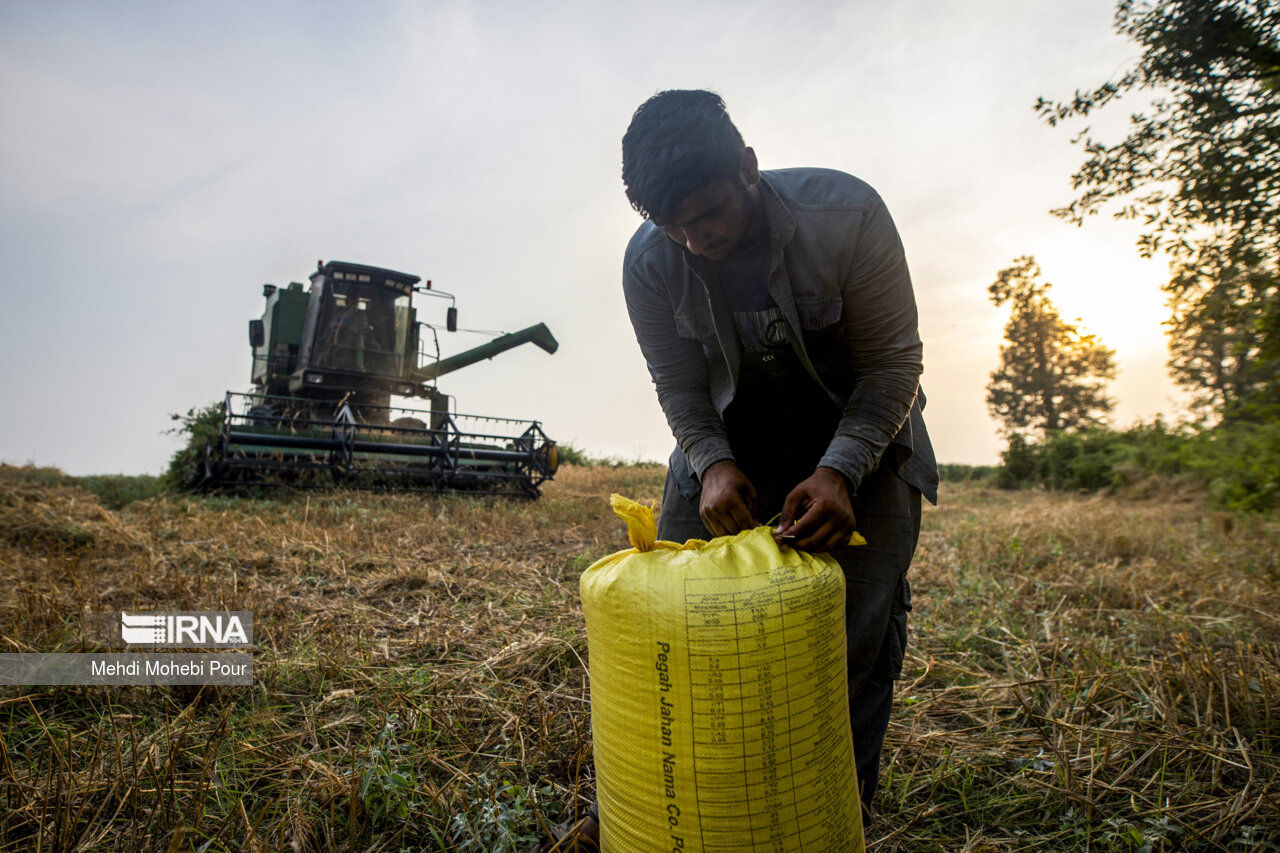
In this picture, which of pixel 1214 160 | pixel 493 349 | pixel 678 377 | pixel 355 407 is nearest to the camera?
pixel 678 377

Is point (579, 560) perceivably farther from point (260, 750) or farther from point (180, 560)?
point (260, 750)

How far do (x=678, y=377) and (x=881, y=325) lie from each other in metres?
0.56

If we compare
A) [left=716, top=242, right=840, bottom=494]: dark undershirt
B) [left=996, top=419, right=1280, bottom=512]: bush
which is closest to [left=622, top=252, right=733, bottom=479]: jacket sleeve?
[left=716, top=242, right=840, bottom=494]: dark undershirt

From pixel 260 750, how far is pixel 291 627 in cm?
114

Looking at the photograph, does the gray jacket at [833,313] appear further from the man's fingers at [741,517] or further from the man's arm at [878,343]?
the man's fingers at [741,517]

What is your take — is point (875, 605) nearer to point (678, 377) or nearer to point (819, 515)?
point (819, 515)

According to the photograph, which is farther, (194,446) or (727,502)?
(194,446)

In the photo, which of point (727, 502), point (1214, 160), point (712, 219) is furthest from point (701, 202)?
point (1214, 160)

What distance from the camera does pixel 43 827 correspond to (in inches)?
52.8

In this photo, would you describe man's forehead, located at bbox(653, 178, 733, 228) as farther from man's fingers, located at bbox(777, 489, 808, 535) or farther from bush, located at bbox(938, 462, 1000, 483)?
bush, located at bbox(938, 462, 1000, 483)

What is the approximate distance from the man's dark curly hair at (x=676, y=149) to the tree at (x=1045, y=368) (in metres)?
29.8

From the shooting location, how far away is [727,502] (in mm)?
1460

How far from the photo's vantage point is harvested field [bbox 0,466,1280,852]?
1529 mm

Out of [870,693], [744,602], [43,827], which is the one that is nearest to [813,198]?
[744,602]
